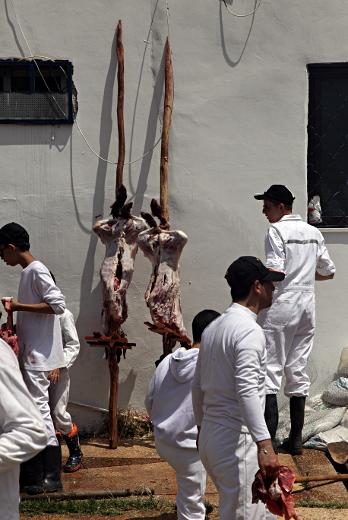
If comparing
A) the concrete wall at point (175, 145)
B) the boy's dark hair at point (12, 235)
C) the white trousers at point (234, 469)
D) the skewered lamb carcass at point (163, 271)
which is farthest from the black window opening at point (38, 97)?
the white trousers at point (234, 469)

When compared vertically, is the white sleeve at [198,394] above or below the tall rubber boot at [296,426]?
above

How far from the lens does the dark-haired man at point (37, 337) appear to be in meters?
5.38

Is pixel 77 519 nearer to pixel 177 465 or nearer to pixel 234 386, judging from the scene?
pixel 177 465

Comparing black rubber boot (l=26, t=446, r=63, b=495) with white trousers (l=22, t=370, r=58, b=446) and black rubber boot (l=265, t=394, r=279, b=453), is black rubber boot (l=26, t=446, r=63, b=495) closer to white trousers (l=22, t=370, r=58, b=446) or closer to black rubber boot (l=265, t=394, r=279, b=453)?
white trousers (l=22, t=370, r=58, b=446)

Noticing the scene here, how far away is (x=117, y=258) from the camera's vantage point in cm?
670

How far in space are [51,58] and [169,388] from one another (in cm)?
397

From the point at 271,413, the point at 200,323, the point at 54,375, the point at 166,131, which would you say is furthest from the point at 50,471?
the point at 166,131

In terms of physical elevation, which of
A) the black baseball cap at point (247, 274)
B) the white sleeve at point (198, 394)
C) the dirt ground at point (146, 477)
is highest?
the black baseball cap at point (247, 274)

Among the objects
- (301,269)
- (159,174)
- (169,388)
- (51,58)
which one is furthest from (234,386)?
(51,58)

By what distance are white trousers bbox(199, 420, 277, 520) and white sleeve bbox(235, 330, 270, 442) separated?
0.21 meters

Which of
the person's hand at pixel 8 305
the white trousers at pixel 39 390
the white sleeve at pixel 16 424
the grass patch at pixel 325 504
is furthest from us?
the white trousers at pixel 39 390

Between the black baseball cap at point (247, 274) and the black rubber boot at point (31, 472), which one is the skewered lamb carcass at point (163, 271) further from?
the black baseball cap at point (247, 274)

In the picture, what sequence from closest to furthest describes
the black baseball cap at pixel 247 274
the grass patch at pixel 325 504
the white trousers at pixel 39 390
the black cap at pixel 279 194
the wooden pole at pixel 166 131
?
the black baseball cap at pixel 247 274
the grass patch at pixel 325 504
the white trousers at pixel 39 390
the black cap at pixel 279 194
the wooden pole at pixel 166 131

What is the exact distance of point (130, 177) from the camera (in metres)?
7.12
